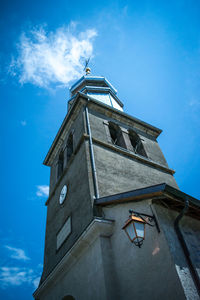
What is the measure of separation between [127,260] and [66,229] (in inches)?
136

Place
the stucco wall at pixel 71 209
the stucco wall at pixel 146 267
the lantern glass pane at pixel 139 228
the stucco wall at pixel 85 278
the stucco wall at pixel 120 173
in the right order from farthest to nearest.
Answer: the stucco wall at pixel 120 173 < the stucco wall at pixel 71 209 < the stucco wall at pixel 85 278 < the lantern glass pane at pixel 139 228 < the stucco wall at pixel 146 267

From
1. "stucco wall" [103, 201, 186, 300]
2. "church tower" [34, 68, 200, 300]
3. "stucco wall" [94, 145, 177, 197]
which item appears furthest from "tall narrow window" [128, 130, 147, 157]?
"stucco wall" [103, 201, 186, 300]

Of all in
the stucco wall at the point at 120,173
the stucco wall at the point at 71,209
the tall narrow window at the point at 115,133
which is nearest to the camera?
the stucco wall at the point at 71,209

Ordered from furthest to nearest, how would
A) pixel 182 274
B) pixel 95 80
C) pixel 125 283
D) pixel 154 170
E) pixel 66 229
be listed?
1. pixel 95 80
2. pixel 154 170
3. pixel 66 229
4. pixel 125 283
5. pixel 182 274

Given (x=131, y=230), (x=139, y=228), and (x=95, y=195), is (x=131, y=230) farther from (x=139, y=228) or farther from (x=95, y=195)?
(x=95, y=195)

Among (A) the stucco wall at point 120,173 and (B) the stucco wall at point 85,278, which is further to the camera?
(A) the stucco wall at point 120,173

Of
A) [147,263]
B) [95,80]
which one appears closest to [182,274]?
[147,263]

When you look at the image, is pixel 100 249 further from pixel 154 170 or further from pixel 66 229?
pixel 154 170

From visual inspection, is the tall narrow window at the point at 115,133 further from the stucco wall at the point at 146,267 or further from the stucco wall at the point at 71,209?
the stucco wall at the point at 146,267

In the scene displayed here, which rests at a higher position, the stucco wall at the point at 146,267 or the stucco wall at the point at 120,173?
the stucco wall at the point at 120,173

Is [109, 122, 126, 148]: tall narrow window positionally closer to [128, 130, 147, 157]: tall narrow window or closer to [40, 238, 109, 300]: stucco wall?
[128, 130, 147, 157]: tall narrow window

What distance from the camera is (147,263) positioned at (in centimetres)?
506

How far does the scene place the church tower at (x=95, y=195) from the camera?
5.76 metres

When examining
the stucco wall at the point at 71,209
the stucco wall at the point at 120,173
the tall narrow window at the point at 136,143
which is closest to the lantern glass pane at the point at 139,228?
the stucco wall at the point at 71,209
